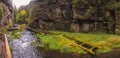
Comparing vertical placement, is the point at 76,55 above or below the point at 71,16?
below

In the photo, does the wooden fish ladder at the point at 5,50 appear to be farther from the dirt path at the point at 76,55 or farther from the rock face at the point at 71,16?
the rock face at the point at 71,16

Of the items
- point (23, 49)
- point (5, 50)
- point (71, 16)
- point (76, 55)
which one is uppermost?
point (5, 50)

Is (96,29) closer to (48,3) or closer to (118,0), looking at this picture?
(118,0)

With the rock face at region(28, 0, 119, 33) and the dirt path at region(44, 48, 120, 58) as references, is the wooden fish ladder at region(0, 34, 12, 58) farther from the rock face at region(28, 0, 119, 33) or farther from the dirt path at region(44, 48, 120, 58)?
the rock face at region(28, 0, 119, 33)

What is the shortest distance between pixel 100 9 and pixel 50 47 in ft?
42.5

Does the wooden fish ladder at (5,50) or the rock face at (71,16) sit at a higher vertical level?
the wooden fish ladder at (5,50)

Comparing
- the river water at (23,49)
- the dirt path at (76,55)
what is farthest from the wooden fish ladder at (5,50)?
the dirt path at (76,55)

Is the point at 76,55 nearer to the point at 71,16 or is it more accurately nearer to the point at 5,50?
the point at 5,50

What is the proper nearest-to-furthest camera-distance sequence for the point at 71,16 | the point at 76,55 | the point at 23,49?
the point at 76,55, the point at 23,49, the point at 71,16

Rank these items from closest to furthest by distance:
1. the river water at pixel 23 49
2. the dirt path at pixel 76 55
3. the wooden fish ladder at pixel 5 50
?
the wooden fish ladder at pixel 5 50 → the dirt path at pixel 76 55 → the river water at pixel 23 49

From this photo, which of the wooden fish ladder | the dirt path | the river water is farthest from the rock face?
the wooden fish ladder

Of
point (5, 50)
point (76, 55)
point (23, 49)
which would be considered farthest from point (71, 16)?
point (5, 50)

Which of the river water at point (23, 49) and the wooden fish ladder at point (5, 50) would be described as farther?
the river water at point (23, 49)

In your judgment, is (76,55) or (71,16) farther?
(71,16)
